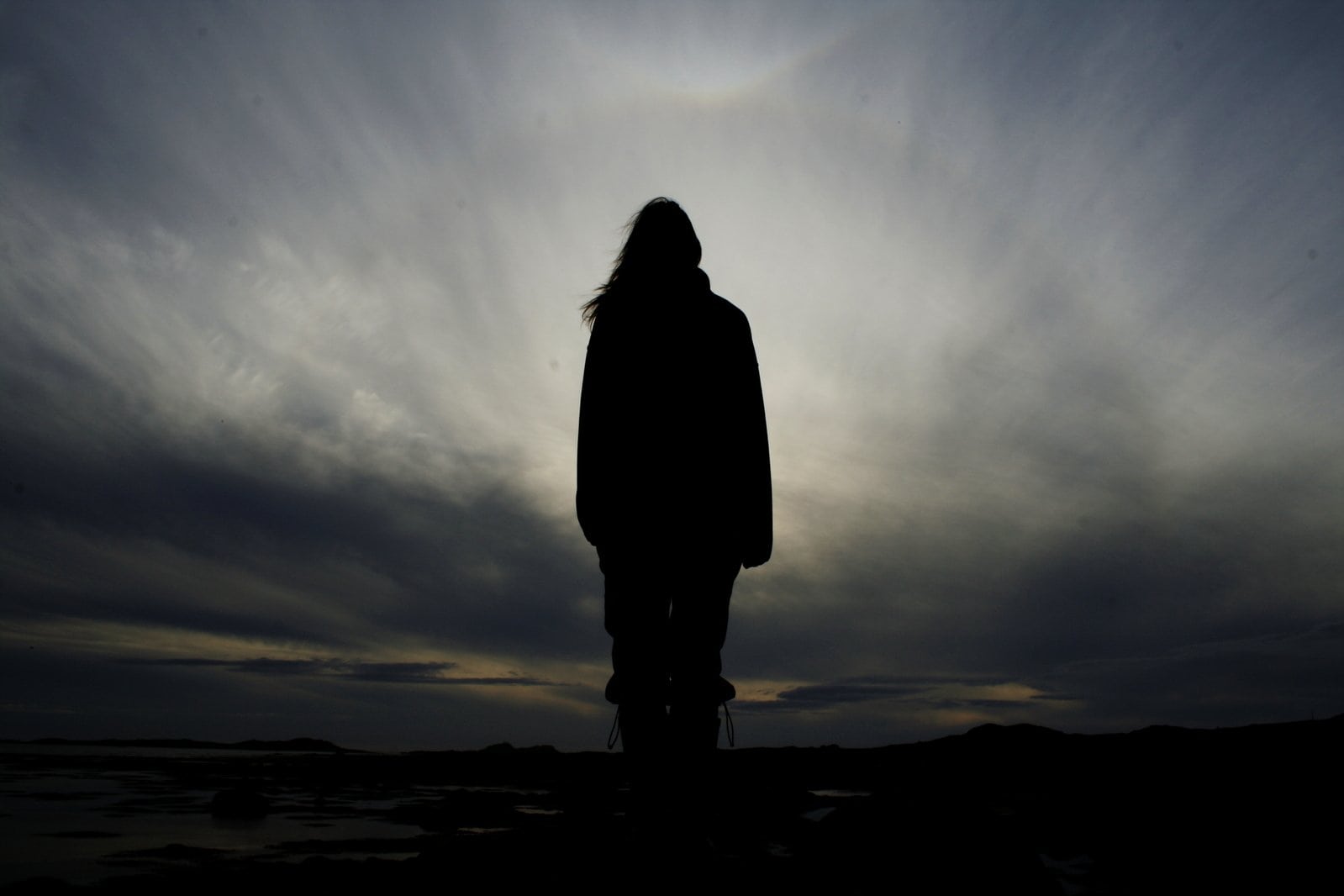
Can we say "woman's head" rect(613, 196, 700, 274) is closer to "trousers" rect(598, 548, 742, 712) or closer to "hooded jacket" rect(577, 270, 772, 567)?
"hooded jacket" rect(577, 270, 772, 567)

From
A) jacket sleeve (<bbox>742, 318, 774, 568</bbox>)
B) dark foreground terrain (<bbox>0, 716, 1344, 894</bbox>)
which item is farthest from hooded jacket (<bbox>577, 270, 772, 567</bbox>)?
dark foreground terrain (<bbox>0, 716, 1344, 894</bbox>)

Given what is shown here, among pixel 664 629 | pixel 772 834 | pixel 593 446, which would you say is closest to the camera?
pixel 664 629

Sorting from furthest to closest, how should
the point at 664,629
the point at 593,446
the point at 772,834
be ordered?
the point at 772,834 → the point at 593,446 → the point at 664,629

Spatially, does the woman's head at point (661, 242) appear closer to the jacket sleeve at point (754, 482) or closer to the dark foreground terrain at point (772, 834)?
the jacket sleeve at point (754, 482)

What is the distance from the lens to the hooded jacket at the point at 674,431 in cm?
365

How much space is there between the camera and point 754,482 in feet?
12.7

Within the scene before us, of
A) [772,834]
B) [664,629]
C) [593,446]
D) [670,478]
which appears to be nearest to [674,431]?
[670,478]

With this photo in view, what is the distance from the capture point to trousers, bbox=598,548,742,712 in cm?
360

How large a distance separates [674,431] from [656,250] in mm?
982

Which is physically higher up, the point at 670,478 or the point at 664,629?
the point at 670,478

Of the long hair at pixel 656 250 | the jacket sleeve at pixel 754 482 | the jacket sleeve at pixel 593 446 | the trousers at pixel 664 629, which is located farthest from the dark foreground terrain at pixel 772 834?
the long hair at pixel 656 250

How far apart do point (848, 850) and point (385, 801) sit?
4.48 m

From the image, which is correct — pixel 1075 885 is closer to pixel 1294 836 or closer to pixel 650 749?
pixel 1294 836

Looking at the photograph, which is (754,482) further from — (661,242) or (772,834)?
(772,834)
